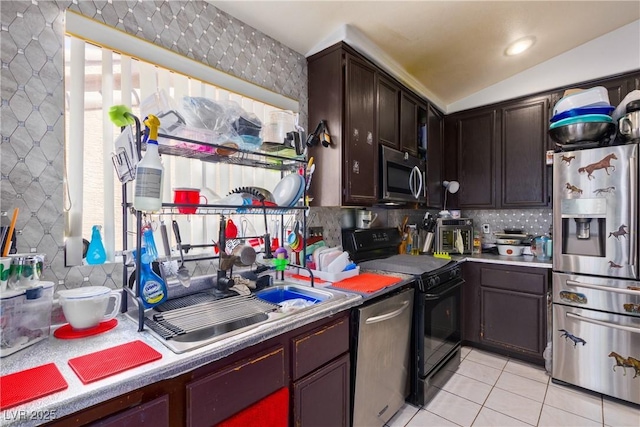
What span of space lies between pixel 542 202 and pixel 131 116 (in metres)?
3.20

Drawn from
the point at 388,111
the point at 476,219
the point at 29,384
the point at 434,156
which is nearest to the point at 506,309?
the point at 476,219

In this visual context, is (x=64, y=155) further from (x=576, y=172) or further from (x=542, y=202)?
(x=542, y=202)

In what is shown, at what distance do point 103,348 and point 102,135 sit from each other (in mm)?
887

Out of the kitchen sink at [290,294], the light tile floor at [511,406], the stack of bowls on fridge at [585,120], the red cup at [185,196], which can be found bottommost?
the light tile floor at [511,406]

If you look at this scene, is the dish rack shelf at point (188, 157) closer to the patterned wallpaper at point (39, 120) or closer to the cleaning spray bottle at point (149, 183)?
the cleaning spray bottle at point (149, 183)

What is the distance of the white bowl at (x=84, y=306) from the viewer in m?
1.00

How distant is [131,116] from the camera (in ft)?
3.65

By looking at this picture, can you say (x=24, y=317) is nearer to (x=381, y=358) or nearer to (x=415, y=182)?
(x=381, y=358)

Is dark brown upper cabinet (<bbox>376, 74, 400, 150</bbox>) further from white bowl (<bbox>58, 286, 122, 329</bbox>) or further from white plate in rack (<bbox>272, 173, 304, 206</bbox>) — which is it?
white bowl (<bbox>58, 286, 122, 329</bbox>)

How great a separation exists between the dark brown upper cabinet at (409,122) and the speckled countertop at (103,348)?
188cm

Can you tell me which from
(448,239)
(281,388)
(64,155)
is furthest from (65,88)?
(448,239)

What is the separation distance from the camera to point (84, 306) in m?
1.00

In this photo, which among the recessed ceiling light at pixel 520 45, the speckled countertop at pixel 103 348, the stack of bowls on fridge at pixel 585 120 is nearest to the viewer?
the speckled countertop at pixel 103 348

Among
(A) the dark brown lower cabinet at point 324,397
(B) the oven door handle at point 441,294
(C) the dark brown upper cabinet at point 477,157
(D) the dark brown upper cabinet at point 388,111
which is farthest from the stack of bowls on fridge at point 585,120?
(A) the dark brown lower cabinet at point 324,397
